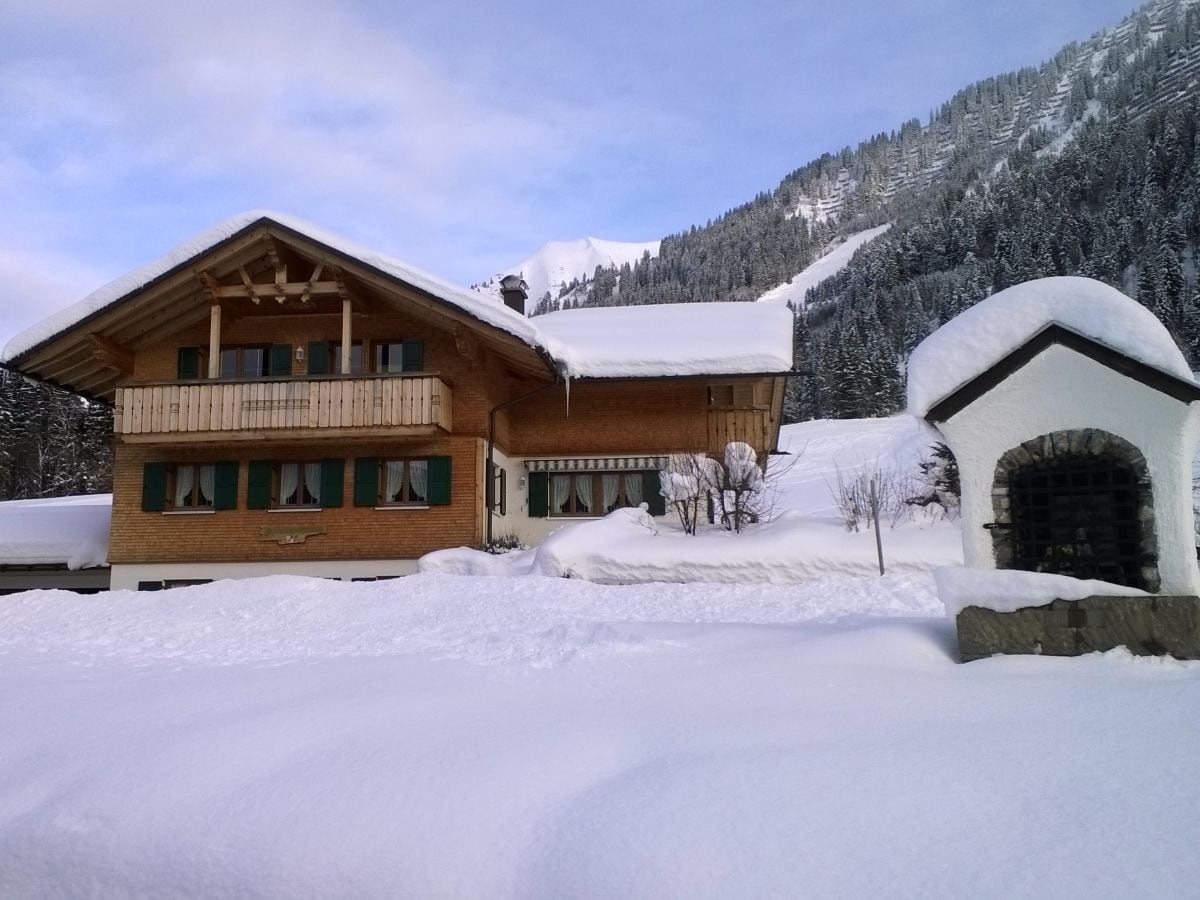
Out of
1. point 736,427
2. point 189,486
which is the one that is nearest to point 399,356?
point 189,486

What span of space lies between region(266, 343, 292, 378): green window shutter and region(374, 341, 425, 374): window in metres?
1.85

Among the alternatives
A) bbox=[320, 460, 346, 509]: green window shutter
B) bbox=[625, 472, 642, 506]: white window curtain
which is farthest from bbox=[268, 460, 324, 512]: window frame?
bbox=[625, 472, 642, 506]: white window curtain

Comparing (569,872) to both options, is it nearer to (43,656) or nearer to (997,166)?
(43,656)

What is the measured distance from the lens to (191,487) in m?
19.7

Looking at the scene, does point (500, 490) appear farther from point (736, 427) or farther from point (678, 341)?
point (736, 427)

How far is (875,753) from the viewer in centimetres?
502

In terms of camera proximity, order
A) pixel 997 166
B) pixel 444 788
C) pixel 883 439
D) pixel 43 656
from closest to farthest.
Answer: pixel 444 788 < pixel 43 656 < pixel 883 439 < pixel 997 166

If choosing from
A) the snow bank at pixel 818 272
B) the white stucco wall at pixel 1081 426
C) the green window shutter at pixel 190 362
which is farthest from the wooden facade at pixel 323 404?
the snow bank at pixel 818 272

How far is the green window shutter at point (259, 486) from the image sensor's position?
19266mm

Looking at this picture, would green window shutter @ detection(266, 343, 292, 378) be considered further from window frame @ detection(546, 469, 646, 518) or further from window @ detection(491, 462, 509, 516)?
window frame @ detection(546, 469, 646, 518)

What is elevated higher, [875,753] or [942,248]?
[942,248]

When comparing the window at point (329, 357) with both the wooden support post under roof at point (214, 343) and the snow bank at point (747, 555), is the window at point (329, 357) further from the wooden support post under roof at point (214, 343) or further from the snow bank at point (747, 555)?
the snow bank at point (747, 555)

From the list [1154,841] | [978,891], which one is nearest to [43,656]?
[978,891]

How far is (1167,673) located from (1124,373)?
2437mm
